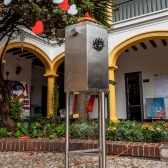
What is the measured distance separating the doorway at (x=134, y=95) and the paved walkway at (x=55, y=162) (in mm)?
6011

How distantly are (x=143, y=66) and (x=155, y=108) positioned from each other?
1.79 m

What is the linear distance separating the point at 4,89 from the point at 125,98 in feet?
17.9

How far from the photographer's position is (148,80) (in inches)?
332

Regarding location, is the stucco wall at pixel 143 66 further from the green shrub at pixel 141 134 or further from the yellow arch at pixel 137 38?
the green shrub at pixel 141 134

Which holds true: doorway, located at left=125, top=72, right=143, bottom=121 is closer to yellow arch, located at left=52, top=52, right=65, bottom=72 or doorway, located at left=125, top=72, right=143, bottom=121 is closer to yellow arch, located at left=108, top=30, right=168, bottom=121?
yellow arch, located at left=108, top=30, right=168, bottom=121

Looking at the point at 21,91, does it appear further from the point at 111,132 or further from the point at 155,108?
the point at 111,132

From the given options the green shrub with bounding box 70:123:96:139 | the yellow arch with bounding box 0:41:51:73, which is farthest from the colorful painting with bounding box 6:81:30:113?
the green shrub with bounding box 70:123:96:139

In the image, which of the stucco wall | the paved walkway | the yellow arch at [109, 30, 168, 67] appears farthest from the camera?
the stucco wall

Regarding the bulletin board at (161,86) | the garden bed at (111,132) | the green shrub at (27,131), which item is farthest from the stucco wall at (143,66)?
the green shrub at (27,131)

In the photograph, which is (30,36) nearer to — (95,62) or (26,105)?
(26,105)

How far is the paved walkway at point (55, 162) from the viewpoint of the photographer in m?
2.48

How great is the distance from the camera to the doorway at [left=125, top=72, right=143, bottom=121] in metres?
8.58

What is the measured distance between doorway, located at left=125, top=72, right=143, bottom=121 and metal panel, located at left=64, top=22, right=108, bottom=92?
23.3 ft

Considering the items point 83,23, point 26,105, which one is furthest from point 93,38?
point 26,105
